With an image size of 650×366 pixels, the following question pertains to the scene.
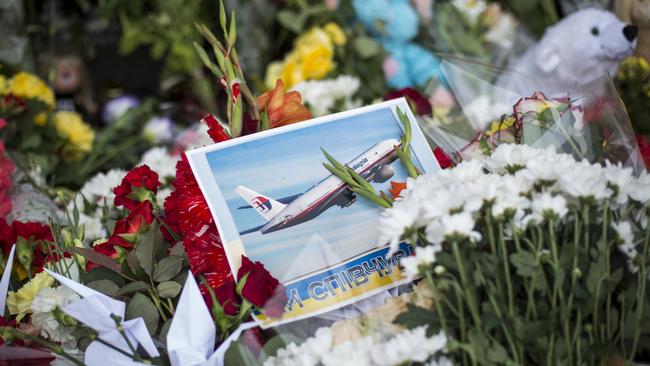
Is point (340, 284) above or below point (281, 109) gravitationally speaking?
below

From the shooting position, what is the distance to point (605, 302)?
0.63m

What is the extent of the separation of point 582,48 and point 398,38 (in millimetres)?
556

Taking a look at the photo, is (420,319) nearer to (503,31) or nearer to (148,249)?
(148,249)

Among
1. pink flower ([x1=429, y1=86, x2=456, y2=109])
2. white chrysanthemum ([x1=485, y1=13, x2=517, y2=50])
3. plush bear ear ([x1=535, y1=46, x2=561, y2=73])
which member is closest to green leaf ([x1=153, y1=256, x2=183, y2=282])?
pink flower ([x1=429, y1=86, x2=456, y2=109])

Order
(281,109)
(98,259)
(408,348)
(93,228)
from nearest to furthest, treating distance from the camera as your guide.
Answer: (408,348) < (98,259) < (281,109) < (93,228)

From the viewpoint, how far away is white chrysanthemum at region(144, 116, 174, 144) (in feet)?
5.92

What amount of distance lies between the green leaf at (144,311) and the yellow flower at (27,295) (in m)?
0.12

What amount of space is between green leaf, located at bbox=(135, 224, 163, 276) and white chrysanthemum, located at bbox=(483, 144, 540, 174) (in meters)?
0.36

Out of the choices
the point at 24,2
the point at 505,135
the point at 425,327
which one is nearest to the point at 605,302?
the point at 425,327

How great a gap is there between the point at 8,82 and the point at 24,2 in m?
0.44

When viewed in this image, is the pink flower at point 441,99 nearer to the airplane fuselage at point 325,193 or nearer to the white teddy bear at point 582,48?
the white teddy bear at point 582,48

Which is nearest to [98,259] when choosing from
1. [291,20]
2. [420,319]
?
[420,319]

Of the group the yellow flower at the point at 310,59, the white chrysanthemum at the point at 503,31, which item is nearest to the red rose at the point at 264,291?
the yellow flower at the point at 310,59

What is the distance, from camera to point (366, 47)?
1823 mm
